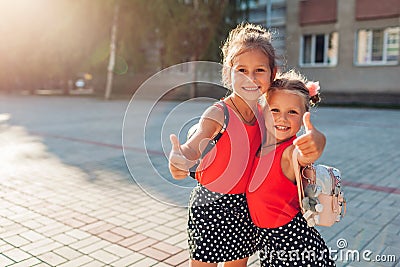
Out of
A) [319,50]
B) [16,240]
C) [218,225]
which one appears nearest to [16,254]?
[16,240]

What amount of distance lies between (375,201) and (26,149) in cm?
647

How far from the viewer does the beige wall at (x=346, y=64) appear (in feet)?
60.5

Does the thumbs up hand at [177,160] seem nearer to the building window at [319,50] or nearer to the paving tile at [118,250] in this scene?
the paving tile at [118,250]

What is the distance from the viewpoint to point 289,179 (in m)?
1.85

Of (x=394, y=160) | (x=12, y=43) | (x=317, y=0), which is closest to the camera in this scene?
(x=394, y=160)

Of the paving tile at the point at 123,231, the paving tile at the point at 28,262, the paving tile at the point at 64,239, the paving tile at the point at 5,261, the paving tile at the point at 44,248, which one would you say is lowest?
the paving tile at the point at 123,231

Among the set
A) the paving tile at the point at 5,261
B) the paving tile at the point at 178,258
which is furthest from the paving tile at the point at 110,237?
the paving tile at the point at 5,261

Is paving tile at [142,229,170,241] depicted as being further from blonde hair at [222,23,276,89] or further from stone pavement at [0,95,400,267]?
blonde hair at [222,23,276,89]

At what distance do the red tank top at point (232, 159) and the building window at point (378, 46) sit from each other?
19025 millimetres

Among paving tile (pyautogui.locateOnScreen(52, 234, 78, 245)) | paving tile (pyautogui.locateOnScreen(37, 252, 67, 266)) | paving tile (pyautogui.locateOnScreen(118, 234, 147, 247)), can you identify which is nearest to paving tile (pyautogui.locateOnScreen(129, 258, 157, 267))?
paving tile (pyautogui.locateOnScreen(118, 234, 147, 247))

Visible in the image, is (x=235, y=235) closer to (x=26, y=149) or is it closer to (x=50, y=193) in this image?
(x=50, y=193)

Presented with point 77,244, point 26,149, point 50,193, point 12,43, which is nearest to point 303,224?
point 77,244

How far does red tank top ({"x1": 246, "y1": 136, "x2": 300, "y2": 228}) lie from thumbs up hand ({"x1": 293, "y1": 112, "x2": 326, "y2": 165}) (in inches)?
9.2

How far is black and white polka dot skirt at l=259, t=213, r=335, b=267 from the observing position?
1.82 m
